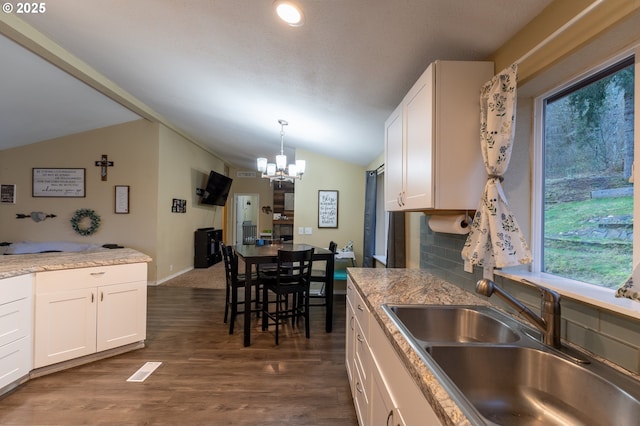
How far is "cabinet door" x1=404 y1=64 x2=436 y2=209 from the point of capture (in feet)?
5.02

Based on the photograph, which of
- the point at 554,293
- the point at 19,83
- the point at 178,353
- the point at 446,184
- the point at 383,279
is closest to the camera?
the point at 554,293

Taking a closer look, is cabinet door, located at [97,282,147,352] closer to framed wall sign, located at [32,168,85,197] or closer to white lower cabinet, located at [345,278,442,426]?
white lower cabinet, located at [345,278,442,426]

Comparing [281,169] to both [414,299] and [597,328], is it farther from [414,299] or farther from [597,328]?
[597,328]

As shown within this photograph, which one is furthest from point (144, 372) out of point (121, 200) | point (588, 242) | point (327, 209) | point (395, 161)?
point (121, 200)

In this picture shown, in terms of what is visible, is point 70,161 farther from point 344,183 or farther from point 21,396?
point 344,183

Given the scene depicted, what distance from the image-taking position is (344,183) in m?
4.90

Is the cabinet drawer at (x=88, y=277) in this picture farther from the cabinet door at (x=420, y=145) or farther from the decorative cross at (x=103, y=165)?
the decorative cross at (x=103, y=165)

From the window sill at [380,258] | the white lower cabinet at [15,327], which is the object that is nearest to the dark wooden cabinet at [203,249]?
the window sill at [380,258]

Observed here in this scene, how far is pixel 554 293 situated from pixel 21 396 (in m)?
3.12

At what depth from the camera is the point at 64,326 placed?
7.43ft

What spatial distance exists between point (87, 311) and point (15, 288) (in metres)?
0.51

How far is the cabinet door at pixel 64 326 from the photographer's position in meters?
2.16

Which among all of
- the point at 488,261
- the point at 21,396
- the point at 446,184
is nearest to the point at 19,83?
the point at 21,396

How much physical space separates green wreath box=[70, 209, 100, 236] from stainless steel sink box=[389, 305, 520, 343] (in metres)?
5.52
